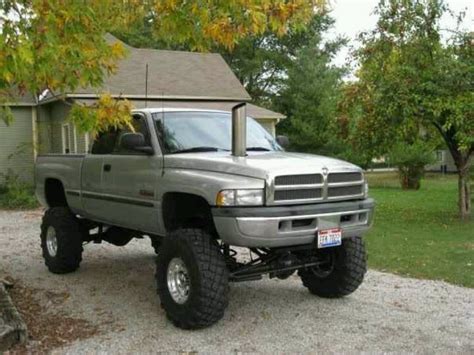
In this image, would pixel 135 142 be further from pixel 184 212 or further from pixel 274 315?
A: pixel 274 315

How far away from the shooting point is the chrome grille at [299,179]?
5289 mm

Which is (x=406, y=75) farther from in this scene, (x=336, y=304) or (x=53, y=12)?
(x=53, y=12)

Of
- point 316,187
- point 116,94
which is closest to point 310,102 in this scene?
point 116,94

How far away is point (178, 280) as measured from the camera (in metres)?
5.75

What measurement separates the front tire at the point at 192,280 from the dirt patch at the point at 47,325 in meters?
0.78

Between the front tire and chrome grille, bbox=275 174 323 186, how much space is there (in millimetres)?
896

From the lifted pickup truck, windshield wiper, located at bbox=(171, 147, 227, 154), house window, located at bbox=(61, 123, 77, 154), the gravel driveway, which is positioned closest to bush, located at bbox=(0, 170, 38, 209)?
house window, located at bbox=(61, 123, 77, 154)

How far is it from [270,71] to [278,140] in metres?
33.4

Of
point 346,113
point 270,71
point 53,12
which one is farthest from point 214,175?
point 270,71

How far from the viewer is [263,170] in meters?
5.27

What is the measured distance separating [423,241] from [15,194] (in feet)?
41.0

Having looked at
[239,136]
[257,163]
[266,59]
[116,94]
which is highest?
[266,59]

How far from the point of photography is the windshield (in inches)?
248

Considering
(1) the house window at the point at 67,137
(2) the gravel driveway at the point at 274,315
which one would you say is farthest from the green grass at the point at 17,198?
(2) the gravel driveway at the point at 274,315
